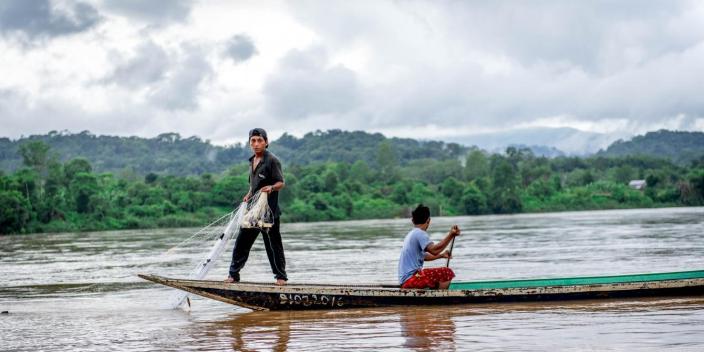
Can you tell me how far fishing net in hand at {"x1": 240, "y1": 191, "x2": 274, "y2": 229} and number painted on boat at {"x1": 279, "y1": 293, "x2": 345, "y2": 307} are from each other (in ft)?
2.81

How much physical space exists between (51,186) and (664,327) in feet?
227

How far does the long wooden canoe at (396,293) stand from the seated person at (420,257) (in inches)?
6.1

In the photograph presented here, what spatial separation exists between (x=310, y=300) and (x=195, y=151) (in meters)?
184

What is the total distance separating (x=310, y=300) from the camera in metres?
10.2

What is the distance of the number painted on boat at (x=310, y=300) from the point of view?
10.1 meters

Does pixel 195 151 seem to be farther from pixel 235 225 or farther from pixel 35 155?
pixel 235 225

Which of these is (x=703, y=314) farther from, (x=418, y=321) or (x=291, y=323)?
(x=291, y=323)

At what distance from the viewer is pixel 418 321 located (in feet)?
29.8

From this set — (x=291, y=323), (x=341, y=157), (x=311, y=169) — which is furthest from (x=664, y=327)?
(x=341, y=157)

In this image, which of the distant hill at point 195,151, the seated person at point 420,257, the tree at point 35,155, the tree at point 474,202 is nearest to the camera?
the seated person at point 420,257

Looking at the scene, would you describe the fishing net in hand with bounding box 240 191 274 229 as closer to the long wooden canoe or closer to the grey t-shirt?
the long wooden canoe

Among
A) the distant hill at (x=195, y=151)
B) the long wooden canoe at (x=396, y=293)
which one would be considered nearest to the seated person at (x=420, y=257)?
the long wooden canoe at (x=396, y=293)

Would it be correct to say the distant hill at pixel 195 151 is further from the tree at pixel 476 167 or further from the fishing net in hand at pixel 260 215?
the fishing net in hand at pixel 260 215

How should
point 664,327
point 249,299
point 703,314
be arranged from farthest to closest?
point 249,299 < point 703,314 < point 664,327
